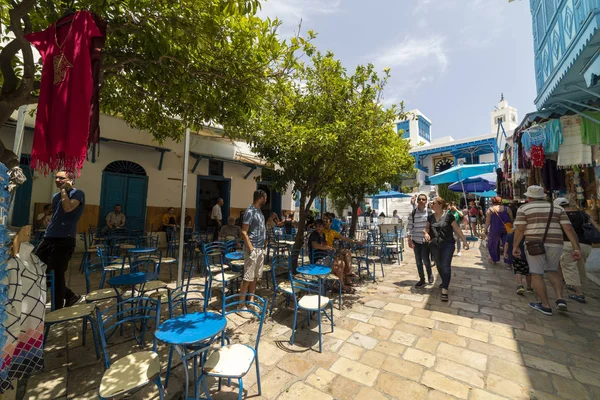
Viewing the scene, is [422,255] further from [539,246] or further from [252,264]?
[252,264]

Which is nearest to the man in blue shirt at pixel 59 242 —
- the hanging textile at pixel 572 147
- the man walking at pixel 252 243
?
the man walking at pixel 252 243

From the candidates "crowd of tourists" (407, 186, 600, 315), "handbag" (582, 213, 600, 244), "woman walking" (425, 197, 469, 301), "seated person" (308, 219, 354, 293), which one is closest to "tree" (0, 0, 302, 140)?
"seated person" (308, 219, 354, 293)

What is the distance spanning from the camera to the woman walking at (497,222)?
572 cm

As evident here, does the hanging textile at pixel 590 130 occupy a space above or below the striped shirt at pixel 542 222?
above

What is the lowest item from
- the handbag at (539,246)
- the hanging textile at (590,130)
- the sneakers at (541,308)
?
the sneakers at (541,308)

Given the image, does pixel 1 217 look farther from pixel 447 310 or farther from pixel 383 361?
pixel 447 310

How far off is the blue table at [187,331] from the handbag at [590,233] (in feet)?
19.2

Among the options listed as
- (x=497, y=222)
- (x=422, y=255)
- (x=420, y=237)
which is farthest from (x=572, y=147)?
(x=422, y=255)

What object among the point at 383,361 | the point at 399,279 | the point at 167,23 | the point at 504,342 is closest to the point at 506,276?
the point at 399,279

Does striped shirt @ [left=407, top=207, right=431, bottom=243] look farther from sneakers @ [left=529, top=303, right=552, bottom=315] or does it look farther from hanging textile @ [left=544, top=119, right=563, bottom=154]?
hanging textile @ [left=544, top=119, right=563, bottom=154]

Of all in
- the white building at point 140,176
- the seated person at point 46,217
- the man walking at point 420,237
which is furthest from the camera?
the white building at point 140,176

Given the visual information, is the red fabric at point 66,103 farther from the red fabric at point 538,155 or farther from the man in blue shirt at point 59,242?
the red fabric at point 538,155

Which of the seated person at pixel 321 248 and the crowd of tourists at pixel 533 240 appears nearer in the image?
the crowd of tourists at pixel 533 240

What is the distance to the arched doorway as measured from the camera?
8.13 metres
